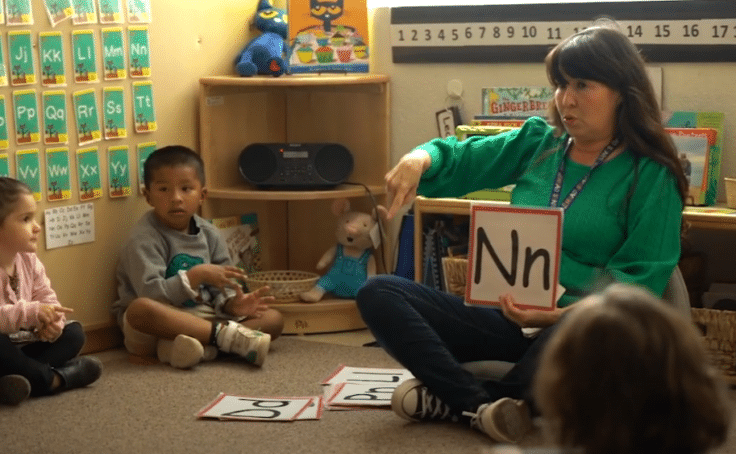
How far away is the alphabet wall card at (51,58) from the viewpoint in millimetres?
2836

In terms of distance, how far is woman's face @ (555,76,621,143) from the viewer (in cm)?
220

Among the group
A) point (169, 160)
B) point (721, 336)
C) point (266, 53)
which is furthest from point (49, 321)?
point (721, 336)

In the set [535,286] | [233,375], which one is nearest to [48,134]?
[233,375]

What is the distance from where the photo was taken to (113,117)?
3.06 meters

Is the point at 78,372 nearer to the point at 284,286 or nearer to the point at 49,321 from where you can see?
the point at 49,321

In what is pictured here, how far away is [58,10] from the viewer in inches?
113

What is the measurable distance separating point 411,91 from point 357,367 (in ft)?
3.20

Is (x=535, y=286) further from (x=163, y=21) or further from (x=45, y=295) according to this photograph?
(x=163, y=21)

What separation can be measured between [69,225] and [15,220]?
380 millimetres

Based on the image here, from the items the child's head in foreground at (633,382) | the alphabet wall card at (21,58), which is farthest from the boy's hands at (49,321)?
the child's head in foreground at (633,382)

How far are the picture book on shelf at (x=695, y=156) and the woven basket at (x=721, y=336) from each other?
32 centimetres

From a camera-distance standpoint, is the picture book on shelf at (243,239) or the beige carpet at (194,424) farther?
the picture book on shelf at (243,239)

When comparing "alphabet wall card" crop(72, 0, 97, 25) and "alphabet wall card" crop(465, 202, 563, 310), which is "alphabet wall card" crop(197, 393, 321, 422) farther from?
"alphabet wall card" crop(72, 0, 97, 25)

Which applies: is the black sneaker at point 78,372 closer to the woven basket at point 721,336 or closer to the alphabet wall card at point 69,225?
the alphabet wall card at point 69,225
